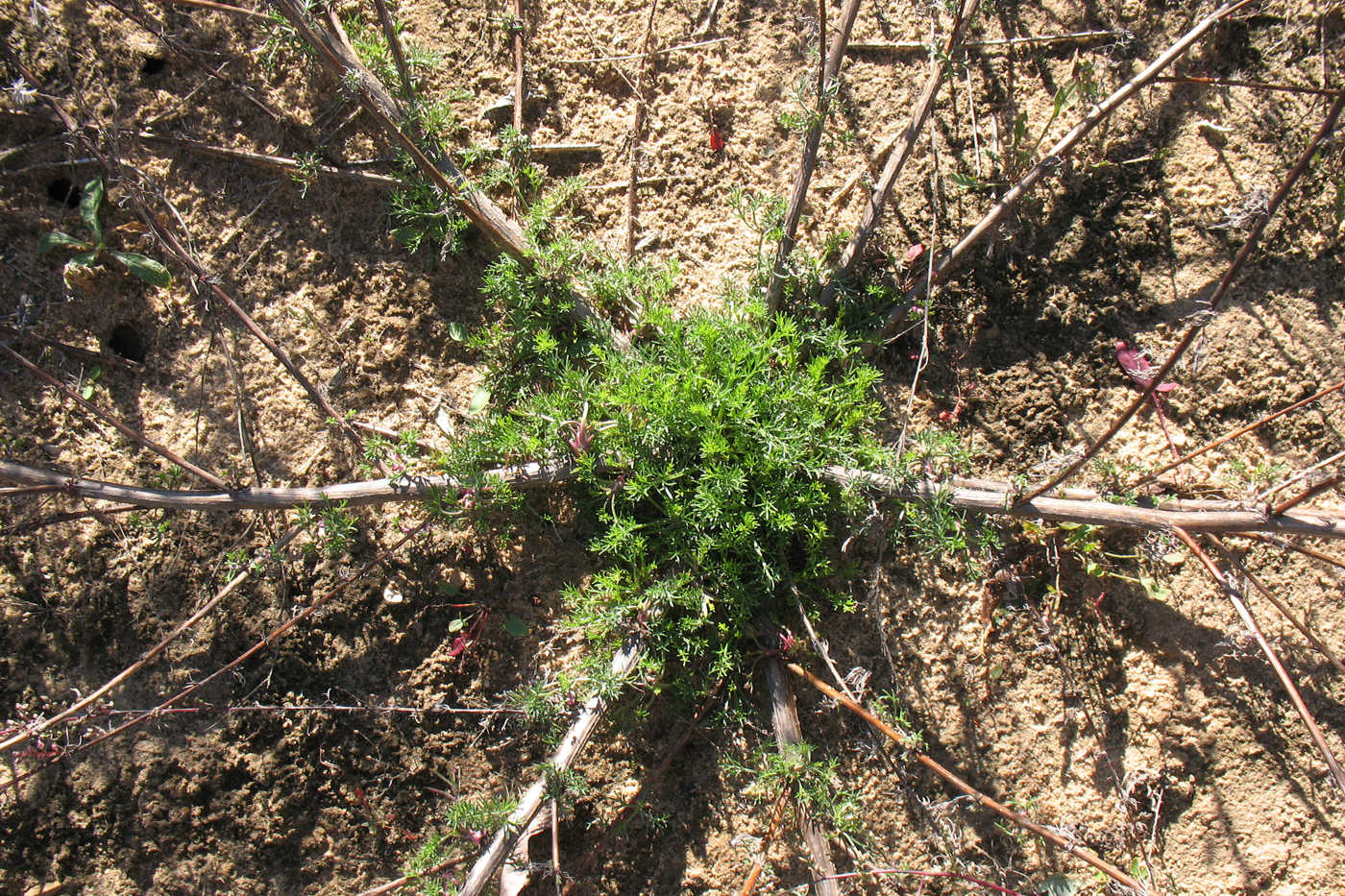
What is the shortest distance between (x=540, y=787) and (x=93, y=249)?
100.0 inches

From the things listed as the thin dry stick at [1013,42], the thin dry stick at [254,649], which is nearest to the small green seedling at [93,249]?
the thin dry stick at [254,649]

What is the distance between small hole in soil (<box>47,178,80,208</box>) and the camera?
3223 mm

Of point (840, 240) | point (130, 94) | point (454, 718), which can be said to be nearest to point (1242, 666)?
point (840, 240)

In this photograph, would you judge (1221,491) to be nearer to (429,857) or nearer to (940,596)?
(940,596)

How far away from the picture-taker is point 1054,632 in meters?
3.04

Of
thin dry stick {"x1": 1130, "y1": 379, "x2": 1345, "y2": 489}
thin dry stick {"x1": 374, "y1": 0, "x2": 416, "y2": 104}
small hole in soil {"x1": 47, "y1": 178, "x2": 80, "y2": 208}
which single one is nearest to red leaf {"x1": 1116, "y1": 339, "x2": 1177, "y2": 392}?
thin dry stick {"x1": 1130, "y1": 379, "x2": 1345, "y2": 489}

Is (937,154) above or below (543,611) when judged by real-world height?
above

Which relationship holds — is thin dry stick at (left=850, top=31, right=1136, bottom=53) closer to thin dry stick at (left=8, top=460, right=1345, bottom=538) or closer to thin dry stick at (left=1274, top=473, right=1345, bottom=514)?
thin dry stick at (left=8, top=460, right=1345, bottom=538)

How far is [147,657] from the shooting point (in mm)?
2879

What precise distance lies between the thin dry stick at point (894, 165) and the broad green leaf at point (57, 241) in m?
2.73

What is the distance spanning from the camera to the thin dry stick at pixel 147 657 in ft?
9.10

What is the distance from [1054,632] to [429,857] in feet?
7.39

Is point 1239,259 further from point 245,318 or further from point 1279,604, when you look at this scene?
point 245,318

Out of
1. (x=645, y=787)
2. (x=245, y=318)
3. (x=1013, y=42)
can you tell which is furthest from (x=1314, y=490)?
(x=245, y=318)
